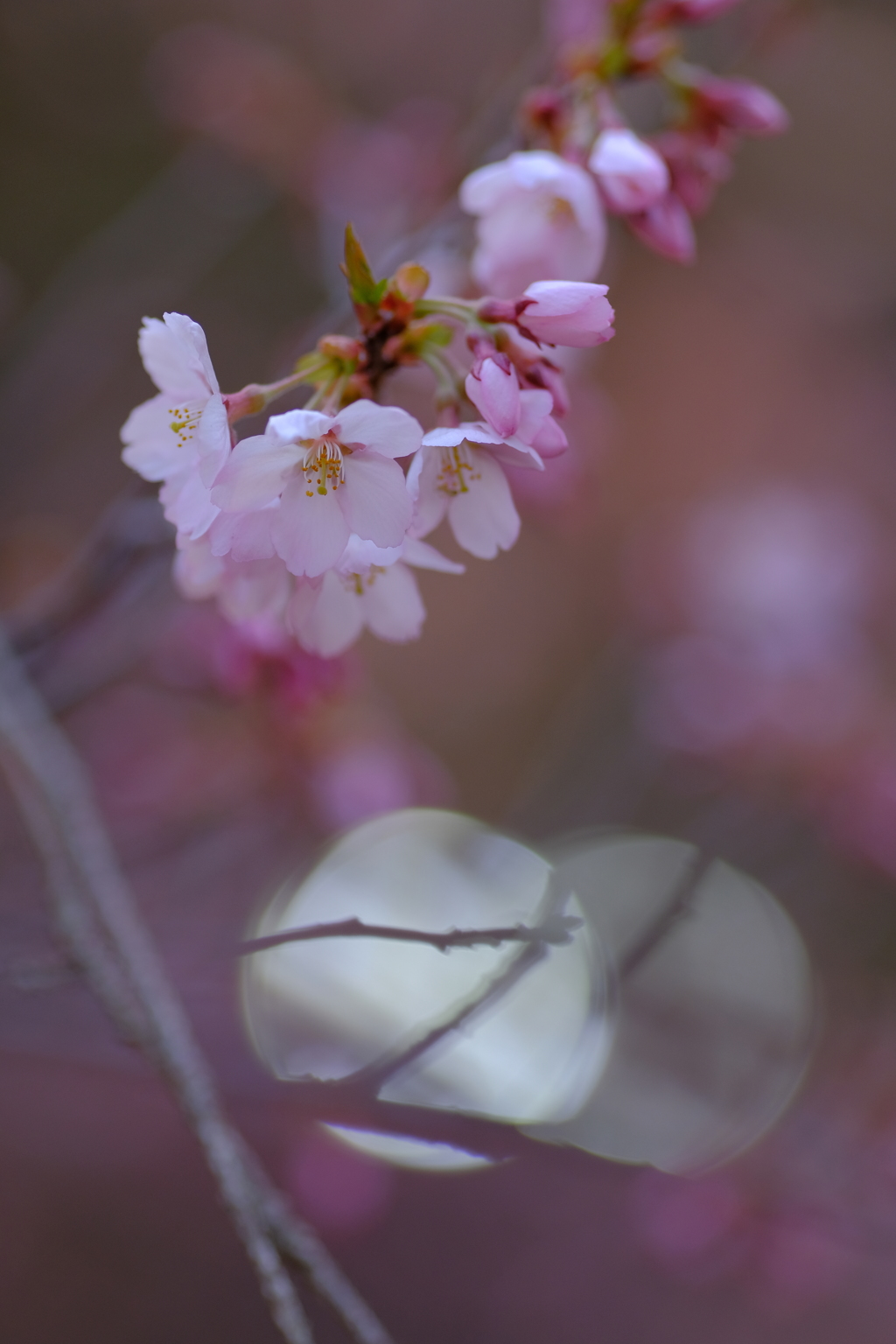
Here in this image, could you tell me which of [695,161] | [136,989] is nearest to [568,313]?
[695,161]

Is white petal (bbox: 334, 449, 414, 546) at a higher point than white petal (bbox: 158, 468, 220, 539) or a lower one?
higher

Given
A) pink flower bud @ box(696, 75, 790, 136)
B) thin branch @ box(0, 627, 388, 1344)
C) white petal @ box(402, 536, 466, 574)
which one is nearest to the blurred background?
thin branch @ box(0, 627, 388, 1344)

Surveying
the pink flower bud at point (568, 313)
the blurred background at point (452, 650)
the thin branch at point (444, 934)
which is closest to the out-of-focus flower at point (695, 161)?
the blurred background at point (452, 650)

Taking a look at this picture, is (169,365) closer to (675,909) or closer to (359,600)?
(359,600)

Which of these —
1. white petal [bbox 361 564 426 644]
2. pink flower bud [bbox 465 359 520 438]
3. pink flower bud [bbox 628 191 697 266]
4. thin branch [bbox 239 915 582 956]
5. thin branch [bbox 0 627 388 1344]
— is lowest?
thin branch [bbox 0 627 388 1344]

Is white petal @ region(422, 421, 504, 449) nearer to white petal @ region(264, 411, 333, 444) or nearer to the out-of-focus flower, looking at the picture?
white petal @ region(264, 411, 333, 444)

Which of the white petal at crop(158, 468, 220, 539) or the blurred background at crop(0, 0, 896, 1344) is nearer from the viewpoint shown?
the white petal at crop(158, 468, 220, 539)

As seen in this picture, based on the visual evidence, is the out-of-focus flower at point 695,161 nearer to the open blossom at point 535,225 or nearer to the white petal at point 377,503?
the open blossom at point 535,225
